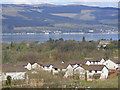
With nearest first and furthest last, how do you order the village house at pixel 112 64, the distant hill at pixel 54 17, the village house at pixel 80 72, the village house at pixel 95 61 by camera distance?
the village house at pixel 80 72 → the village house at pixel 112 64 → the village house at pixel 95 61 → the distant hill at pixel 54 17

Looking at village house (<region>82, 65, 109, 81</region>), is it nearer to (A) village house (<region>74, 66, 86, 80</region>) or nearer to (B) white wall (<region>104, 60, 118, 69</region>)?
(A) village house (<region>74, 66, 86, 80</region>)

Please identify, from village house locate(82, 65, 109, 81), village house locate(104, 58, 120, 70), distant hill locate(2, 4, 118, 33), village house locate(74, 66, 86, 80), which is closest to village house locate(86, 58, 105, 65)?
village house locate(104, 58, 120, 70)

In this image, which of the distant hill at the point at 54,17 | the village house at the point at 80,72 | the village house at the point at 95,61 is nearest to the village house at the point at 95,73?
the village house at the point at 80,72

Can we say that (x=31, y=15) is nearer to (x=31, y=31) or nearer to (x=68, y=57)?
(x=31, y=31)

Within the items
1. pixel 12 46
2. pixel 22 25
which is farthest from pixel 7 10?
pixel 12 46

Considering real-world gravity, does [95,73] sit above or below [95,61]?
above

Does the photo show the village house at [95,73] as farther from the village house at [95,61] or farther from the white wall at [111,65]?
the village house at [95,61]

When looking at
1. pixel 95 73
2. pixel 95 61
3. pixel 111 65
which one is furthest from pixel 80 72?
pixel 95 61

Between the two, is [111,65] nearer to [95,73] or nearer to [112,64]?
[112,64]
